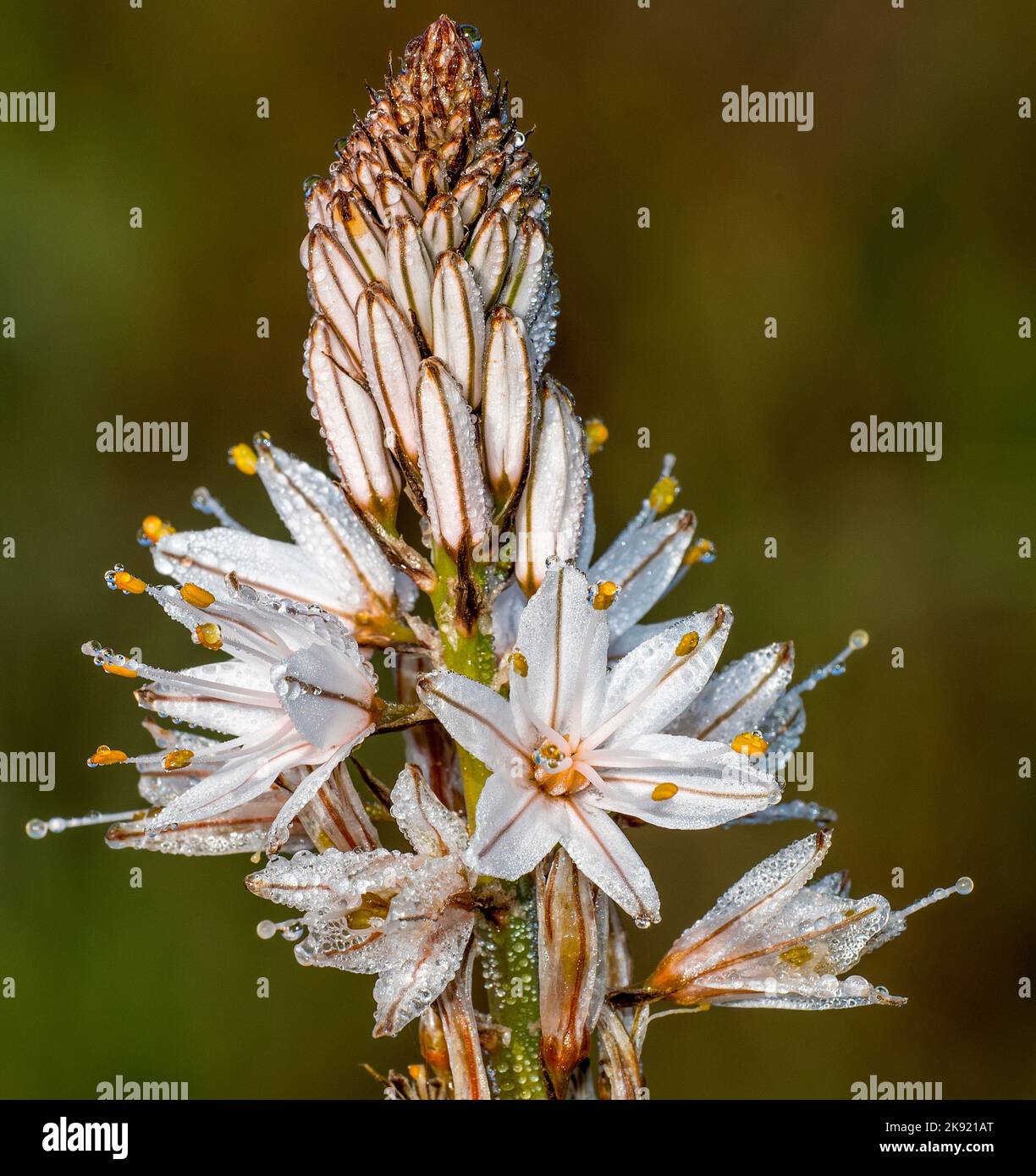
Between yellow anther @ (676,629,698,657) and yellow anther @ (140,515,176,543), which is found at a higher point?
yellow anther @ (140,515,176,543)

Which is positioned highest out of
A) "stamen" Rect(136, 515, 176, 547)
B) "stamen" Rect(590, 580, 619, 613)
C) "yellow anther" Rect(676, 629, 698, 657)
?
"stamen" Rect(136, 515, 176, 547)

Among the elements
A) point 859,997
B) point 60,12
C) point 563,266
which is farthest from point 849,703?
point 60,12

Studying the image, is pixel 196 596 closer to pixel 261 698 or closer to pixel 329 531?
pixel 261 698

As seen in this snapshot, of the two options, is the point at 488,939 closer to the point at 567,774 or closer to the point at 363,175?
the point at 567,774

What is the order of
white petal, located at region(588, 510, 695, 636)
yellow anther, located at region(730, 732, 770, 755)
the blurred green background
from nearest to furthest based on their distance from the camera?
1. yellow anther, located at region(730, 732, 770, 755)
2. white petal, located at region(588, 510, 695, 636)
3. the blurred green background

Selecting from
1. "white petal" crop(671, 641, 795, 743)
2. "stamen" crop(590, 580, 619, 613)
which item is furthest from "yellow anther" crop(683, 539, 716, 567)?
"stamen" crop(590, 580, 619, 613)

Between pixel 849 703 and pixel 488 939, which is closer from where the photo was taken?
pixel 488 939

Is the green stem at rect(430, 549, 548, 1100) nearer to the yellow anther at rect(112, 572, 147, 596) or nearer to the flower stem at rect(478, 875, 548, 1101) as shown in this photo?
the flower stem at rect(478, 875, 548, 1101)
